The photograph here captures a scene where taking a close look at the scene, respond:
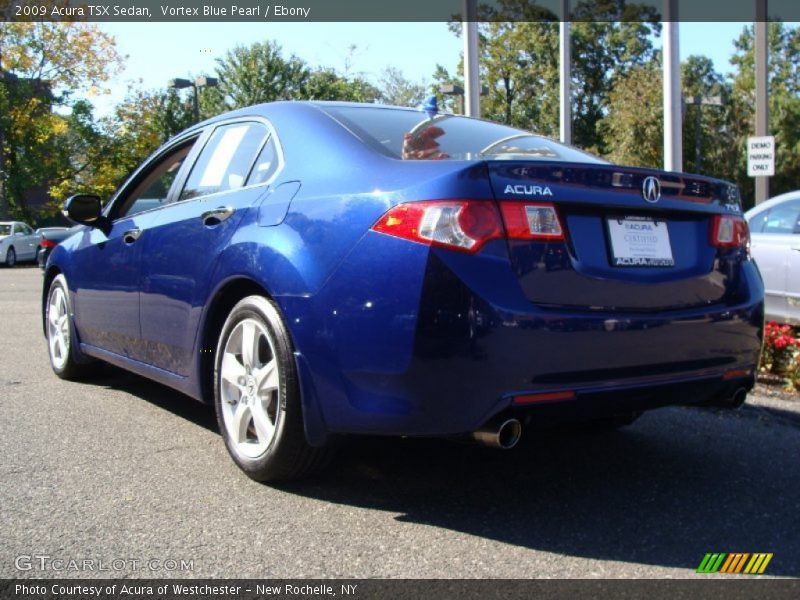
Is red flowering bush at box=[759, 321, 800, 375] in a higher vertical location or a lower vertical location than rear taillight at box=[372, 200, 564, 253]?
lower

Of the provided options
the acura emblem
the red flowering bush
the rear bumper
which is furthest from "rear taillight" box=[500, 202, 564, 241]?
the red flowering bush

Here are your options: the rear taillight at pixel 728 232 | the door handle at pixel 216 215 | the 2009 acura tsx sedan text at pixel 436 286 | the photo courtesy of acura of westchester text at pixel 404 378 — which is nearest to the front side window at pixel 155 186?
the photo courtesy of acura of westchester text at pixel 404 378

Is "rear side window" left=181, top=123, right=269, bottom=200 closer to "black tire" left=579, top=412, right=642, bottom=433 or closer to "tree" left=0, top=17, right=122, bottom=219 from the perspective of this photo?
"black tire" left=579, top=412, right=642, bottom=433

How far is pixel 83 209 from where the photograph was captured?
5.04 metres

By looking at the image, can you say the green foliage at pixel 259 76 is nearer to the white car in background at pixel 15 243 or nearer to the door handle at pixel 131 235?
the white car in background at pixel 15 243

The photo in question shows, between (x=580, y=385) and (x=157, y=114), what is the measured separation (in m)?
39.3

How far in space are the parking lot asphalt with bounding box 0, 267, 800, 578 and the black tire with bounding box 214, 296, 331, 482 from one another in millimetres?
119

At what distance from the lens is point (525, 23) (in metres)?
49.0

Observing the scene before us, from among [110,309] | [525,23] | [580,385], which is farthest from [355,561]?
[525,23]

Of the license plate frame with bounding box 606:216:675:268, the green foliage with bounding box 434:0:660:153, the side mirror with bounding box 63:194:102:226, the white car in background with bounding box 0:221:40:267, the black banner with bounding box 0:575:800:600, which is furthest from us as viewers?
the green foliage with bounding box 434:0:660:153

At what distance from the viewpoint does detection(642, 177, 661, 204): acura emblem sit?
3200mm

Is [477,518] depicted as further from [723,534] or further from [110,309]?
[110,309]

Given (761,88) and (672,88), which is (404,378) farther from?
(761,88)

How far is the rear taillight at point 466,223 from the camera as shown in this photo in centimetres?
281
